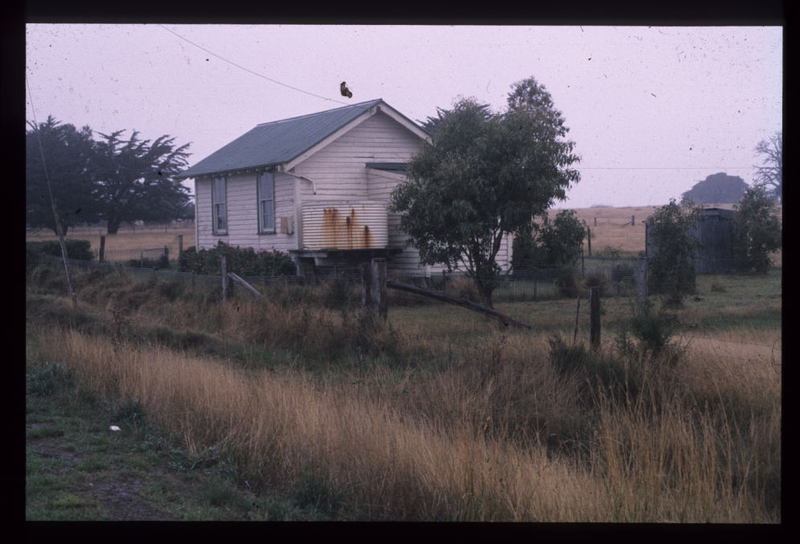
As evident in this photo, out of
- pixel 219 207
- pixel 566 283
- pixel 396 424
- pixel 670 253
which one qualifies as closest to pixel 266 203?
pixel 219 207

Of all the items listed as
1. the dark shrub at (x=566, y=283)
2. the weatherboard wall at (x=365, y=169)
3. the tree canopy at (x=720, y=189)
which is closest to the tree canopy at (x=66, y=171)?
the weatherboard wall at (x=365, y=169)

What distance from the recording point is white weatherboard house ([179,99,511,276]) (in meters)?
20.5

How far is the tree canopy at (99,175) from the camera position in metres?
24.8

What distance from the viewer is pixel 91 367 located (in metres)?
9.85

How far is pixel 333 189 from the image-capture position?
71.0ft

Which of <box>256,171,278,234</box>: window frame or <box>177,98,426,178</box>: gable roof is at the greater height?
<box>177,98,426,178</box>: gable roof

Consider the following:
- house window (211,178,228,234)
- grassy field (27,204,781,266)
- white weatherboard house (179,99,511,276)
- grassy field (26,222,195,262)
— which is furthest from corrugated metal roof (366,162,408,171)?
grassy field (26,222,195,262)

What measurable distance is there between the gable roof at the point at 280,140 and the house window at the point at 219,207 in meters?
0.53

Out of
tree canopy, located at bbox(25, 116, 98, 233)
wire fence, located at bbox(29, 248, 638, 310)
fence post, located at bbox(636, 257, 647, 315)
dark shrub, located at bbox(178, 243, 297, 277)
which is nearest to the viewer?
fence post, located at bbox(636, 257, 647, 315)

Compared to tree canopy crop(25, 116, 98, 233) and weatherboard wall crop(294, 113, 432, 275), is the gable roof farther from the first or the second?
tree canopy crop(25, 116, 98, 233)

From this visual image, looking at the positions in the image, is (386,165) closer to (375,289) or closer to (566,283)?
(566,283)

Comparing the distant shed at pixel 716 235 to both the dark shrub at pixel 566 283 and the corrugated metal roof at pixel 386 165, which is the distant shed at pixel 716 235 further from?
the corrugated metal roof at pixel 386 165

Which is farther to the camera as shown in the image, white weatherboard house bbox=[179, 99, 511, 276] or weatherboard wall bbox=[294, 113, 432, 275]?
weatherboard wall bbox=[294, 113, 432, 275]

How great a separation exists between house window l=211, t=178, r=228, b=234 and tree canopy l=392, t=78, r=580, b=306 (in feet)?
32.4
